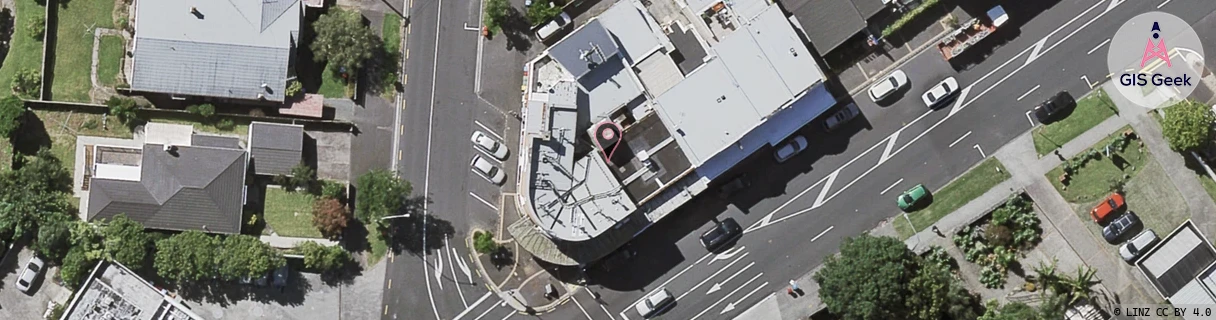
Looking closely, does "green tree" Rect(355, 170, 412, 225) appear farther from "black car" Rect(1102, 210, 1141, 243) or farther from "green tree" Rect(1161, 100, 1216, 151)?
"green tree" Rect(1161, 100, 1216, 151)

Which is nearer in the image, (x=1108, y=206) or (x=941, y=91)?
(x=1108, y=206)

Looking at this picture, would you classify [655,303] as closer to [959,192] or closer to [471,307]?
[471,307]

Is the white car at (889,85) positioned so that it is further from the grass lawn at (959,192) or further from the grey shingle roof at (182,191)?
the grey shingle roof at (182,191)

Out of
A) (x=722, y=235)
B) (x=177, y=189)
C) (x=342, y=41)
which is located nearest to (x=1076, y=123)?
(x=722, y=235)

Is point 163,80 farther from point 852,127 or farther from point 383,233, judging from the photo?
point 852,127

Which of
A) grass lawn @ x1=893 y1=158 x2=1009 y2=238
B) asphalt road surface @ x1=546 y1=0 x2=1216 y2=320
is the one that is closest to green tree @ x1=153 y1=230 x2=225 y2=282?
asphalt road surface @ x1=546 y1=0 x2=1216 y2=320

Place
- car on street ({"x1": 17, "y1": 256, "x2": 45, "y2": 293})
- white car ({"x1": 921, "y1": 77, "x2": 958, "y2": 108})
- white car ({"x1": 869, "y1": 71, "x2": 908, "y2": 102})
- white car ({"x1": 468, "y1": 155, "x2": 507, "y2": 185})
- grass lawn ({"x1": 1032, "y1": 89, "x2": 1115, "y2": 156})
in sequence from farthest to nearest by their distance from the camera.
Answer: white car ({"x1": 468, "y1": 155, "x2": 507, "y2": 185}), car on street ({"x1": 17, "y1": 256, "x2": 45, "y2": 293}), grass lawn ({"x1": 1032, "y1": 89, "x2": 1115, "y2": 156}), white car ({"x1": 869, "y1": 71, "x2": 908, "y2": 102}), white car ({"x1": 921, "y1": 77, "x2": 958, "y2": 108})
